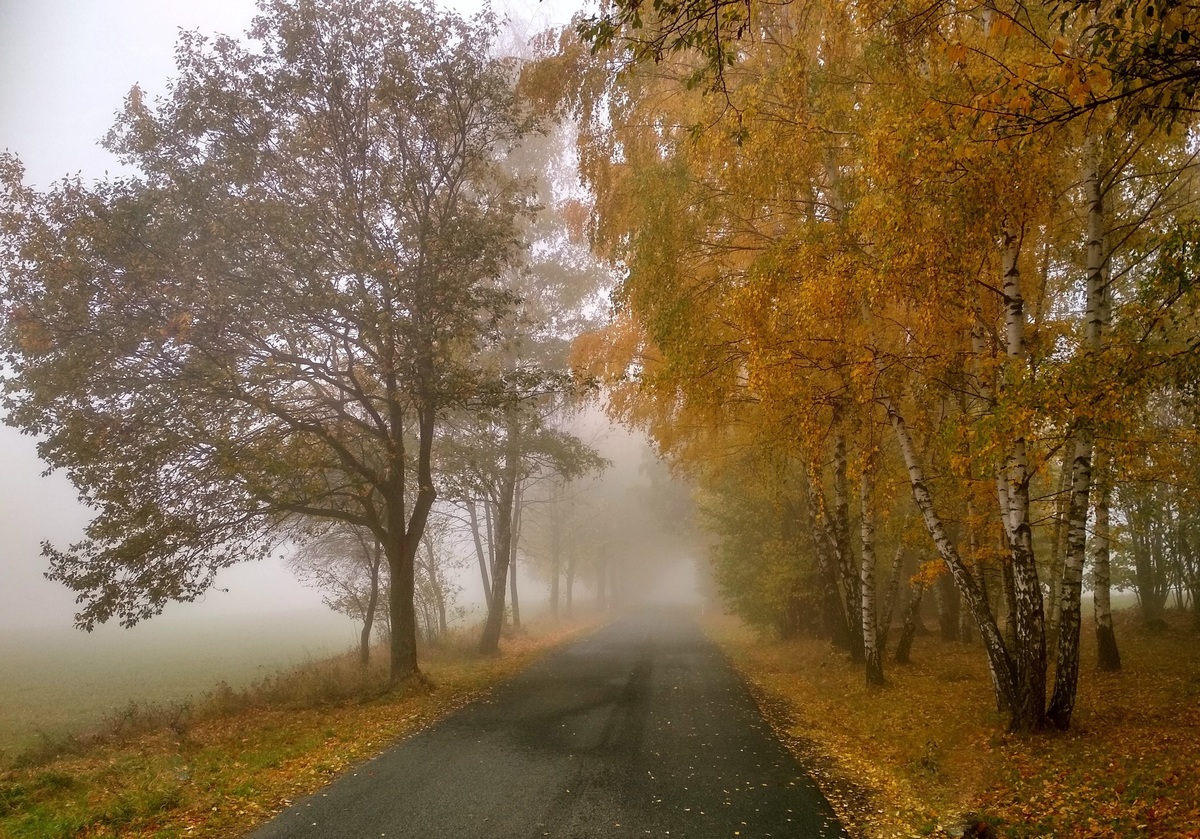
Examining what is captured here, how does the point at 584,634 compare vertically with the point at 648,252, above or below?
below

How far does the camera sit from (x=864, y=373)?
25.9 feet

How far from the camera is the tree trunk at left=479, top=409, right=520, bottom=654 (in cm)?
1888

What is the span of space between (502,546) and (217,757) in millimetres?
Answer: 11910

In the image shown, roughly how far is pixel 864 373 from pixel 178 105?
12.4 m

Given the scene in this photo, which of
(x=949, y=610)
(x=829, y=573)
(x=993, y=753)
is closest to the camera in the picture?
(x=993, y=753)

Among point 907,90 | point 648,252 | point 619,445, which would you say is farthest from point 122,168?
point 619,445

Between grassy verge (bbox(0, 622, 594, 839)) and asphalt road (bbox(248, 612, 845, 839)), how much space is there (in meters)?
0.61

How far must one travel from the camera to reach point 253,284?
1070 cm

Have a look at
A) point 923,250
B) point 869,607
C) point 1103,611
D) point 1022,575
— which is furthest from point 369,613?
point 1103,611

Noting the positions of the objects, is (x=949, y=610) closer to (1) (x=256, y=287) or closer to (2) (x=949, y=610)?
(2) (x=949, y=610)

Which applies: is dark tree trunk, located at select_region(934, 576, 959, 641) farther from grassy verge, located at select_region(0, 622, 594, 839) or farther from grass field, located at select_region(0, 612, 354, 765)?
grass field, located at select_region(0, 612, 354, 765)

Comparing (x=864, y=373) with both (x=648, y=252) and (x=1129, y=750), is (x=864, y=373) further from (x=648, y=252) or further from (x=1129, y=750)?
(x=1129, y=750)

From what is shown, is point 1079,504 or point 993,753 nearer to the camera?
point 993,753

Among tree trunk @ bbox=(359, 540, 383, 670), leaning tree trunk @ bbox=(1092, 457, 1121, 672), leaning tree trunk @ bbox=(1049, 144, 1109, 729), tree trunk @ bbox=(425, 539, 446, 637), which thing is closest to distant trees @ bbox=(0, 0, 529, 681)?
tree trunk @ bbox=(359, 540, 383, 670)
